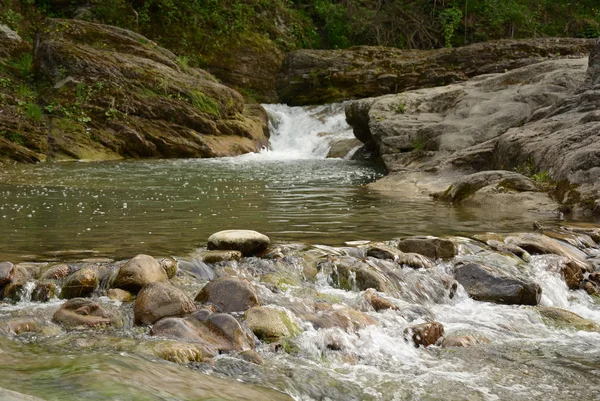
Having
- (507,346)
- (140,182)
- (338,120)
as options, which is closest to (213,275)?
(507,346)

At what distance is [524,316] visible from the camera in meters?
5.76

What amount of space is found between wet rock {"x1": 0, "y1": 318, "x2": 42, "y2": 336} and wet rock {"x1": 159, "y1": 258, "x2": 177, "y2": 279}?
1.37 m

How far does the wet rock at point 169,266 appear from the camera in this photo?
582 centimetres

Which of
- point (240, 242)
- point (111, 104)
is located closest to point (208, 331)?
point (240, 242)

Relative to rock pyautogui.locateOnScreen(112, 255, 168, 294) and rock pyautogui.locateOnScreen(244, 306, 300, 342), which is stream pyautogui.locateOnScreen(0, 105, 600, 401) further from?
rock pyautogui.locateOnScreen(112, 255, 168, 294)

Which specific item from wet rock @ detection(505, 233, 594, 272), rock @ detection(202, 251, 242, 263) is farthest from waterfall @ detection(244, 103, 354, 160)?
rock @ detection(202, 251, 242, 263)

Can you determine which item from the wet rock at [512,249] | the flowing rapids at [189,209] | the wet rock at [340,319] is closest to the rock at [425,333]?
the wet rock at [340,319]

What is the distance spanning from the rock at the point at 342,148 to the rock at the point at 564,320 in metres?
14.9

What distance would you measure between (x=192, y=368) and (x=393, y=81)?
21274 mm

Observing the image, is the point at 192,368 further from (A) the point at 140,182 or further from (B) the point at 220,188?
(A) the point at 140,182

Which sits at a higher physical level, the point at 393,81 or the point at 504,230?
the point at 393,81

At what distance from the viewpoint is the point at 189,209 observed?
9.59 m

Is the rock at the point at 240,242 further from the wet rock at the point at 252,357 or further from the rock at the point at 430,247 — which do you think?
the wet rock at the point at 252,357

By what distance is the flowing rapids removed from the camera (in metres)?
7.21
